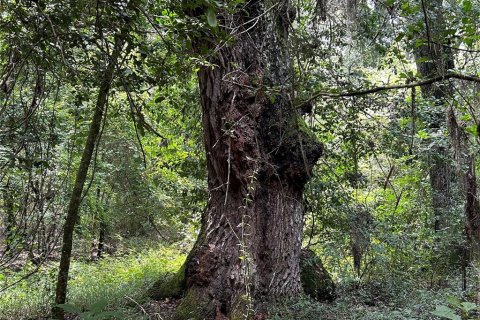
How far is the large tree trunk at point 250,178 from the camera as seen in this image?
4.59 m

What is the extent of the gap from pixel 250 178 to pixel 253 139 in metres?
0.45

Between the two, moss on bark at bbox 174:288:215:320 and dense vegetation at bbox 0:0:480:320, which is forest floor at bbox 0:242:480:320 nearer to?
dense vegetation at bbox 0:0:480:320

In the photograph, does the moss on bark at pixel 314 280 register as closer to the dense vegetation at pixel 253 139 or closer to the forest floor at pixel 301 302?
the dense vegetation at pixel 253 139

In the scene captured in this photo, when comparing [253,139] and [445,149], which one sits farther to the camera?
[445,149]

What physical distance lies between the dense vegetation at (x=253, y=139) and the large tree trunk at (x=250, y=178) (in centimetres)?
2

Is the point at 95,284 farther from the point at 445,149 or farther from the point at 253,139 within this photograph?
the point at 445,149

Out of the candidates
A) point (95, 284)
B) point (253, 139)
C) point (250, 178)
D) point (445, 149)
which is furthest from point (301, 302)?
point (95, 284)

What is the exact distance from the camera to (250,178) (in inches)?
185

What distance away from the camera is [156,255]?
1209cm

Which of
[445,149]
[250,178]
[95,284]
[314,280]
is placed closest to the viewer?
[250,178]

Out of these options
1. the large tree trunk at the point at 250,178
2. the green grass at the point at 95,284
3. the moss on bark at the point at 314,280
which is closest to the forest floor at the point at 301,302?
the green grass at the point at 95,284

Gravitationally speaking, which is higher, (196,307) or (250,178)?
(250,178)

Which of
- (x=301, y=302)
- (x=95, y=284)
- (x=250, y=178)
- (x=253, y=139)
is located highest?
(x=253, y=139)

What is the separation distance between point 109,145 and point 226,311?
7.27 m
